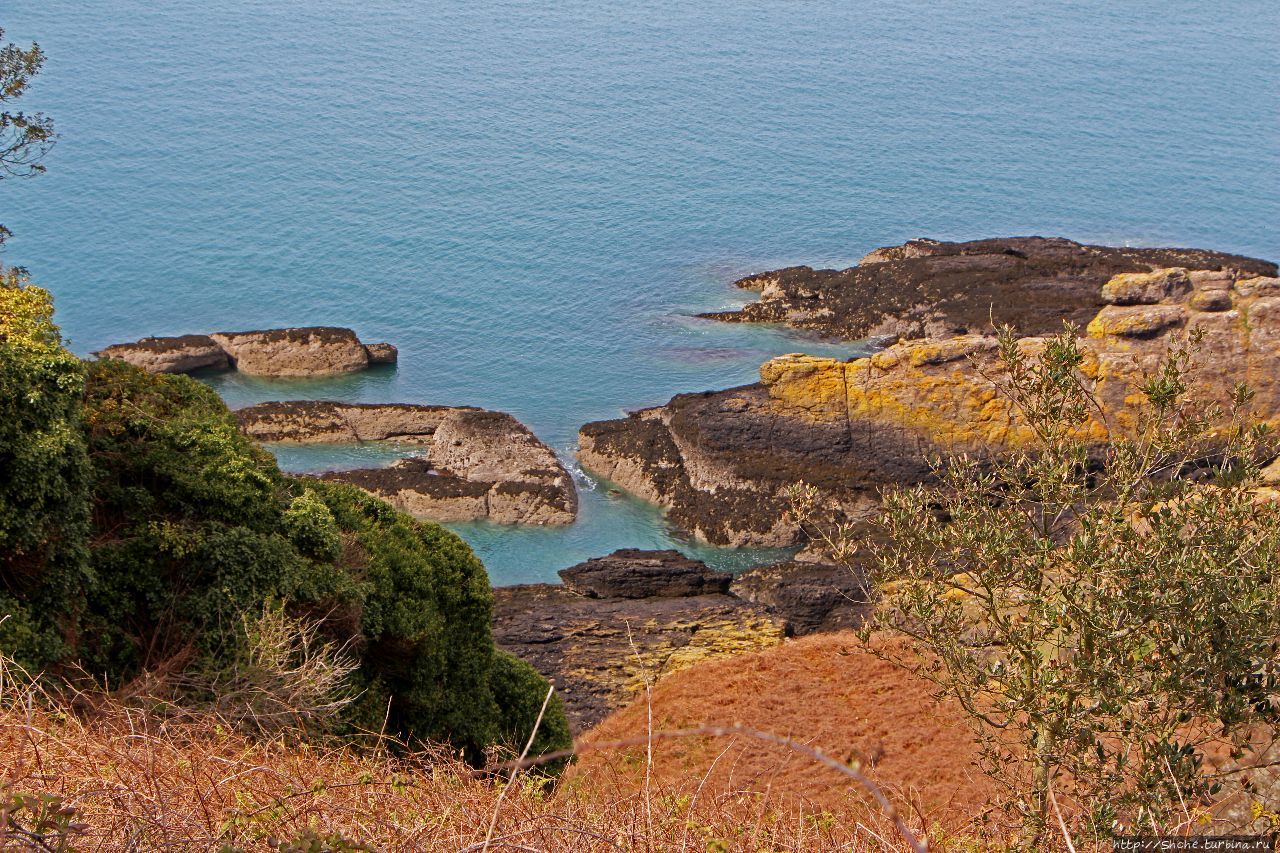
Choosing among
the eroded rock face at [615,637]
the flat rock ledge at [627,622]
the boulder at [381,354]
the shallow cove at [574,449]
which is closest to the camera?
the eroded rock face at [615,637]

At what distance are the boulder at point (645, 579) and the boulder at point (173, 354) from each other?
27098mm

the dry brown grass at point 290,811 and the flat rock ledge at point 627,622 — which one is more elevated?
the dry brown grass at point 290,811

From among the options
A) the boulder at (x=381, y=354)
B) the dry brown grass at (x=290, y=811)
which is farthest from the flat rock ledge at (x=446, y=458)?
the dry brown grass at (x=290, y=811)

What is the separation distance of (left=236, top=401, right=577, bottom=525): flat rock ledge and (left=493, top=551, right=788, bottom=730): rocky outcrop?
22.0ft

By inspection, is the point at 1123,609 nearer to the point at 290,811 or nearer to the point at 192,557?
the point at 290,811

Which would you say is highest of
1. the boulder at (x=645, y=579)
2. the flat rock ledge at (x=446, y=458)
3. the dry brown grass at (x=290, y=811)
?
the dry brown grass at (x=290, y=811)

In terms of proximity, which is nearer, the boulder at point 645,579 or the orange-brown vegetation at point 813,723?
the orange-brown vegetation at point 813,723

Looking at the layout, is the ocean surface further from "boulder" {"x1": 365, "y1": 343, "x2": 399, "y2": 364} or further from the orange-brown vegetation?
the orange-brown vegetation

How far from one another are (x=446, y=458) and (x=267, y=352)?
14869 millimetres

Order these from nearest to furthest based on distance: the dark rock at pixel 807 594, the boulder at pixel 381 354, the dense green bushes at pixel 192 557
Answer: the dense green bushes at pixel 192 557 → the dark rock at pixel 807 594 → the boulder at pixel 381 354

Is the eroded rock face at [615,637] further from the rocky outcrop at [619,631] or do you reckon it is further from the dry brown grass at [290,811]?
the dry brown grass at [290,811]

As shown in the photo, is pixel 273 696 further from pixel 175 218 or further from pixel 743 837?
pixel 175 218

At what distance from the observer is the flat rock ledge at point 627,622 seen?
3281 cm

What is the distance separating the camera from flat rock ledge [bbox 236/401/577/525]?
46.8 metres
